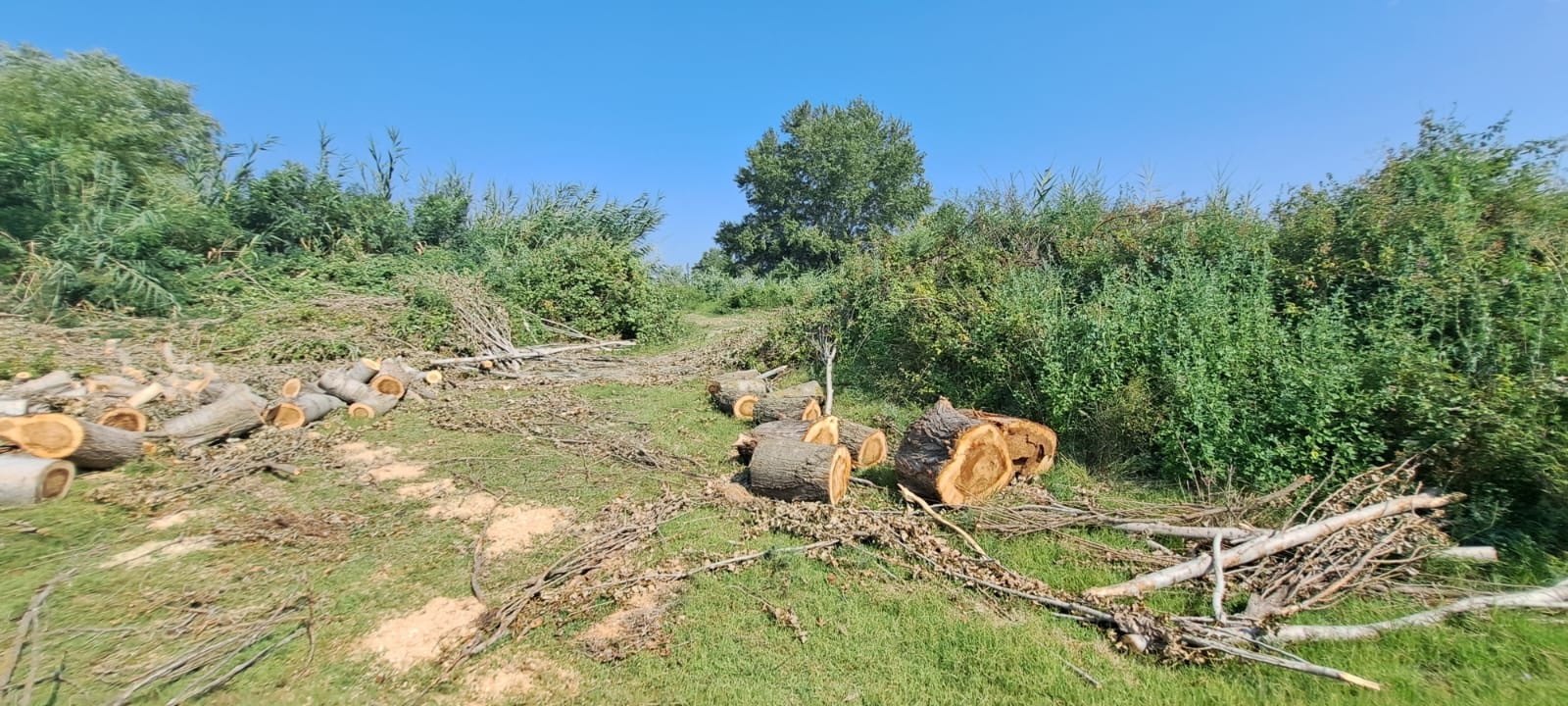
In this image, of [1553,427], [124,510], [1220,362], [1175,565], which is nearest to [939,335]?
[1220,362]

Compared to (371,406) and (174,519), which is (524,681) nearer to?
(174,519)

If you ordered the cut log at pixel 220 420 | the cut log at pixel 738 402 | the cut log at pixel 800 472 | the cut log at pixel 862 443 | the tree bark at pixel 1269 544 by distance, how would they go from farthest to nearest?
the cut log at pixel 738 402
the cut log at pixel 220 420
the cut log at pixel 862 443
the cut log at pixel 800 472
the tree bark at pixel 1269 544

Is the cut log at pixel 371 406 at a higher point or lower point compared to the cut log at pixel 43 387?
lower

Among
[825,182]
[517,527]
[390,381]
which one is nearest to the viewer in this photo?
[517,527]

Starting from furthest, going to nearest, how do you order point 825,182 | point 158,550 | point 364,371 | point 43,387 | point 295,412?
point 825,182, point 364,371, point 295,412, point 43,387, point 158,550

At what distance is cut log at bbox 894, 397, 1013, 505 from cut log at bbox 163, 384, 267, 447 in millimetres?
6122

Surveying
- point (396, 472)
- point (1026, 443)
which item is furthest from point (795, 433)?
point (396, 472)

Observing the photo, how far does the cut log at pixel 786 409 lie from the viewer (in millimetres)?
6453

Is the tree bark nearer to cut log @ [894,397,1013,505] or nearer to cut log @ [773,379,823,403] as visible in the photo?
cut log @ [894,397,1013,505]

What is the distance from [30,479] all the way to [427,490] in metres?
2.39

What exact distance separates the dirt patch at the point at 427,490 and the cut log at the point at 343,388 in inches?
109

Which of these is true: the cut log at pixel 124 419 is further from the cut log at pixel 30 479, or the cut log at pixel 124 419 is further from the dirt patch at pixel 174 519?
the dirt patch at pixel 174 519

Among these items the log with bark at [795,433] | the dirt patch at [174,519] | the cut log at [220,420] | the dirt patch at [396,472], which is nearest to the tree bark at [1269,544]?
the log with bark at [795,433]

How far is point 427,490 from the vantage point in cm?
487
